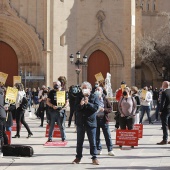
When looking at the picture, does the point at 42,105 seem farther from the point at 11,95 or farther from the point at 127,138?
the point at 127,138

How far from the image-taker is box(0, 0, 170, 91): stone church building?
3984 cm

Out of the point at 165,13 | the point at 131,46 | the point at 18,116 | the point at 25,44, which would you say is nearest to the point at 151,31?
the point at 165,13

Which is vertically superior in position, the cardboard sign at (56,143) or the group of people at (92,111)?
the group of people at (92,111)

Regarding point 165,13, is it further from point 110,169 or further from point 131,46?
point 110,169

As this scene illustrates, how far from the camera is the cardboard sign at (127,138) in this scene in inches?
616

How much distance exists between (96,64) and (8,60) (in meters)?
6.64

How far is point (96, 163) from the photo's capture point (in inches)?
490

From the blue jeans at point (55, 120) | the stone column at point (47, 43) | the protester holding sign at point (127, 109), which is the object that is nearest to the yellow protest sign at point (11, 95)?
the blue jeans at point (55, 120)

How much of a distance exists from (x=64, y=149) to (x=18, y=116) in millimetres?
3253

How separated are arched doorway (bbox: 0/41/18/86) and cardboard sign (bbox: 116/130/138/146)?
2621cm

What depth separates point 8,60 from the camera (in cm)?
4125

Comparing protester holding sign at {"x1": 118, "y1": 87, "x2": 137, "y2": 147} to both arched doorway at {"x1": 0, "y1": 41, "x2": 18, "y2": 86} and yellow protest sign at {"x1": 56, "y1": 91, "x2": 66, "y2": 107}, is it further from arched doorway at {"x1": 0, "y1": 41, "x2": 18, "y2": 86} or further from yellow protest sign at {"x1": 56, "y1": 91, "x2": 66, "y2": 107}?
arched doorway at {"x1": 0, "y1": 41, "x2": 18, "y2": 86}

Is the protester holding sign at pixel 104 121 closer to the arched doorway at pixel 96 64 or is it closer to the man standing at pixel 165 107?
the man standing at pixel 165 107

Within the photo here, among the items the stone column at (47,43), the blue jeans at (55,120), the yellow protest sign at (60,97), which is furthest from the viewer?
the stone column at (47,43)
